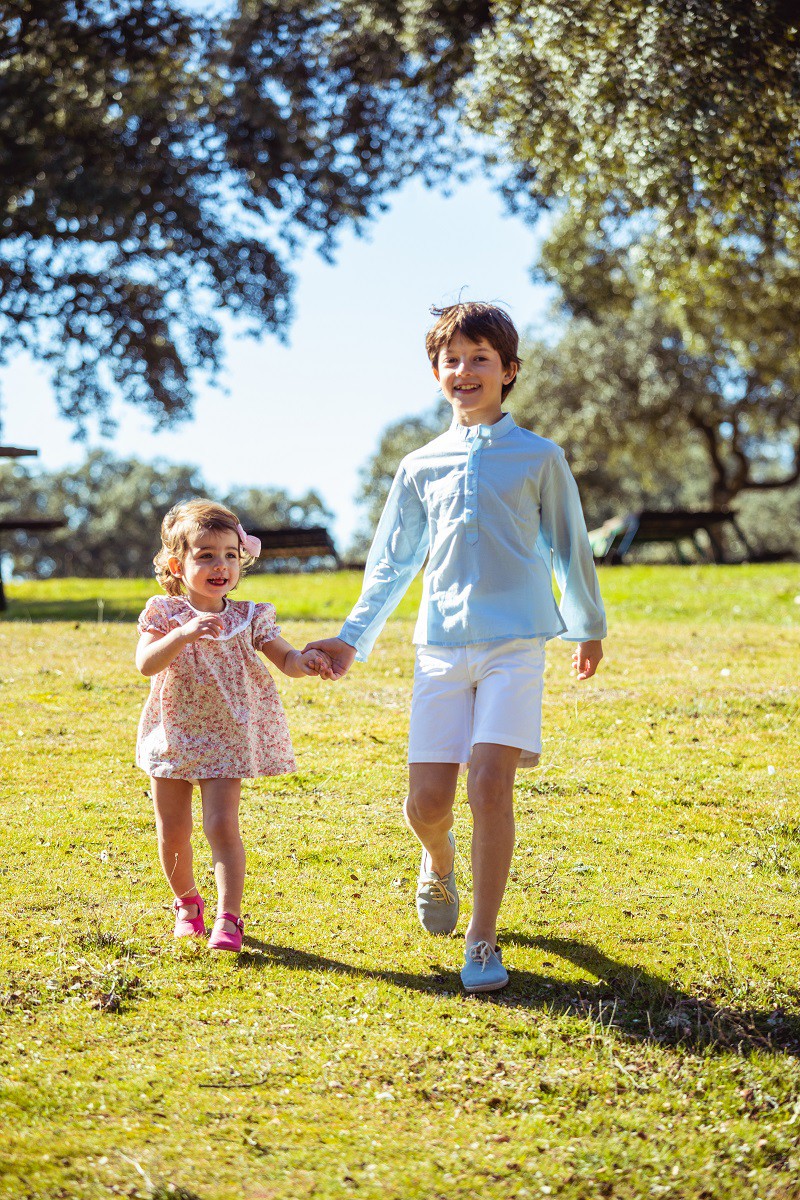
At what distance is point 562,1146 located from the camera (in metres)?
3.07

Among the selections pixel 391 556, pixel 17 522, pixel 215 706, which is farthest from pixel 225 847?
pixel 17 522

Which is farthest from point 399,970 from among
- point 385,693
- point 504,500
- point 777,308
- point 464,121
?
point 777,308

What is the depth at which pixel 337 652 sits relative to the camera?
4543 mm

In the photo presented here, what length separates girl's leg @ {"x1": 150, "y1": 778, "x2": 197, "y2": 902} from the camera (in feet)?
14.8

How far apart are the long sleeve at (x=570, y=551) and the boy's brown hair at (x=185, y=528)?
3.65ft

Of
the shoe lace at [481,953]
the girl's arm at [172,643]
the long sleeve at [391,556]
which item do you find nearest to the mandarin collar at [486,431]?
the long sleeve at [391,556]

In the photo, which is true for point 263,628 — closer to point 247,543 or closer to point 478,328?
point 247,543

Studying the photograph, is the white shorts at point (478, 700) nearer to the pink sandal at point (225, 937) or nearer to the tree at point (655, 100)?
the pink sandal at point (225, 937)

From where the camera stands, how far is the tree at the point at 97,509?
59.8 meters

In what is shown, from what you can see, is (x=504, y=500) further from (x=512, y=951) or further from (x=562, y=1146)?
(x=562, y=1146)

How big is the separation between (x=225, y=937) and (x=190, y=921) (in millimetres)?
262

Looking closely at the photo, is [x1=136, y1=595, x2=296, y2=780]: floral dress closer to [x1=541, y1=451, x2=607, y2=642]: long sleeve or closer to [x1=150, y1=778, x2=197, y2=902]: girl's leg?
[x1=150, y1=778, x2=197, y2=902]: girl's leg

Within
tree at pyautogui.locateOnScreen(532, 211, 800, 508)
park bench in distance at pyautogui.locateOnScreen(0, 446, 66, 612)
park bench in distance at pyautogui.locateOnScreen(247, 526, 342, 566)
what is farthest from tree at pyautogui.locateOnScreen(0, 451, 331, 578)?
park bench in distance at pyautogui.locateOnScreen(0, 446, 66, 612)

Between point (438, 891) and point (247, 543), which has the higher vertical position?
point (247, 543)
